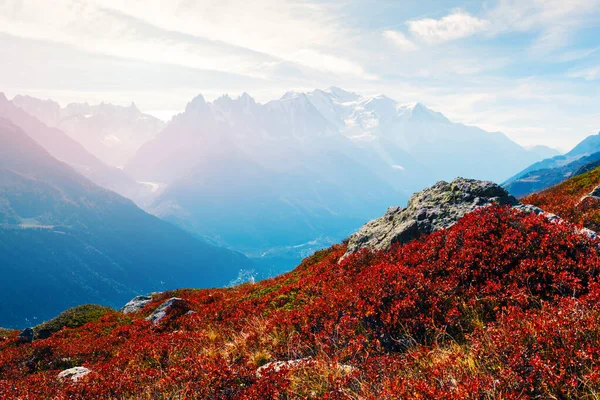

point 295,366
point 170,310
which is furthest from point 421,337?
point 170,310

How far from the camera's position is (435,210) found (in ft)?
49.2

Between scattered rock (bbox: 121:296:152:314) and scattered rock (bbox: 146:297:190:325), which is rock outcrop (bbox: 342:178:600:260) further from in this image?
scattered rock (bbox: 121:296:152:314)

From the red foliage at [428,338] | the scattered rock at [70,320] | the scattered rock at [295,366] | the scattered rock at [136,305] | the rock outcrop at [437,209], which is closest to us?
the red foliage at [428,338]

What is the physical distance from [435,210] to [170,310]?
14853 mm

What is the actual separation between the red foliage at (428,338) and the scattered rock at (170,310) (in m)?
5.65

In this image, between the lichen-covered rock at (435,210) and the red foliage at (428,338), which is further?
the lichen-covered rock at (435,210)

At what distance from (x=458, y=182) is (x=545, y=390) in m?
13.6

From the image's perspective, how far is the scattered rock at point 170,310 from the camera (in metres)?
17.6

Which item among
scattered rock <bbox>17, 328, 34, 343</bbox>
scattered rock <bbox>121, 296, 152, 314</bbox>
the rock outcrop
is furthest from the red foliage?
scattered rock <bbox>121, 296, 152, 314</bbox>

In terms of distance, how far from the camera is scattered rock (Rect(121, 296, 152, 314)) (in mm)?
25398

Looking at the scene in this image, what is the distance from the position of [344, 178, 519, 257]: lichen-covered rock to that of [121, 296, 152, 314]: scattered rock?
60.3ft

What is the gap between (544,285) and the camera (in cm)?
761

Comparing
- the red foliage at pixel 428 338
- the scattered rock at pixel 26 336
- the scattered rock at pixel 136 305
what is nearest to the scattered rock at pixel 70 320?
the scattered rock at pixel 26 336

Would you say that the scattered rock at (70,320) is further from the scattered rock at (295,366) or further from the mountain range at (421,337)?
the scattered rock at (295,366)
